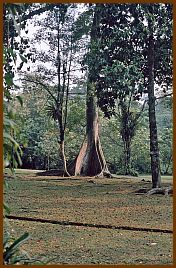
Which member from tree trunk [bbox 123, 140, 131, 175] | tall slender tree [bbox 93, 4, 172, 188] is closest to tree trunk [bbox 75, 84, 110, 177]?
tree trunk [bbox 123, 140, 131, 175]

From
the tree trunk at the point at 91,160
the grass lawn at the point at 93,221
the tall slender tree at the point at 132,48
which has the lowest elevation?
the grass lawn at the point at 93,221

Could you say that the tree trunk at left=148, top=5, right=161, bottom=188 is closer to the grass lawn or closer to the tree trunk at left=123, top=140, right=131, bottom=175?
the grass lawn

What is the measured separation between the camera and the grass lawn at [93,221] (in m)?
4.21

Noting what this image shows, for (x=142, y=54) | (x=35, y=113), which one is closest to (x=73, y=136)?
(x=35, y=113)

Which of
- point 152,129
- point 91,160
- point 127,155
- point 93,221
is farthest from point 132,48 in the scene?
point 127,155

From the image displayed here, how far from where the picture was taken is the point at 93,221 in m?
6.51

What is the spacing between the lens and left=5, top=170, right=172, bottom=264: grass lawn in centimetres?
421

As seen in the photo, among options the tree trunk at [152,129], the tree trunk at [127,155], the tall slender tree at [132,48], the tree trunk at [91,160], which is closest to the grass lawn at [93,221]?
the tree trunk at [152,129]

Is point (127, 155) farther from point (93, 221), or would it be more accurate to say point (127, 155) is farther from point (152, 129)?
point (93, 221)

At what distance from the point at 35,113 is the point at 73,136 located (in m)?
2.80

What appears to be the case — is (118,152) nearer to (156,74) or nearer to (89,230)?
(156,74)

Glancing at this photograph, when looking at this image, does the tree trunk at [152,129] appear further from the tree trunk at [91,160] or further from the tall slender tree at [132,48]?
the tree trunk at [91,160]

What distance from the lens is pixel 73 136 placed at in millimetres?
21906

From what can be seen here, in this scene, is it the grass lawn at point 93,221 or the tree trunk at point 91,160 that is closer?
the grass lawn at point 93,221
